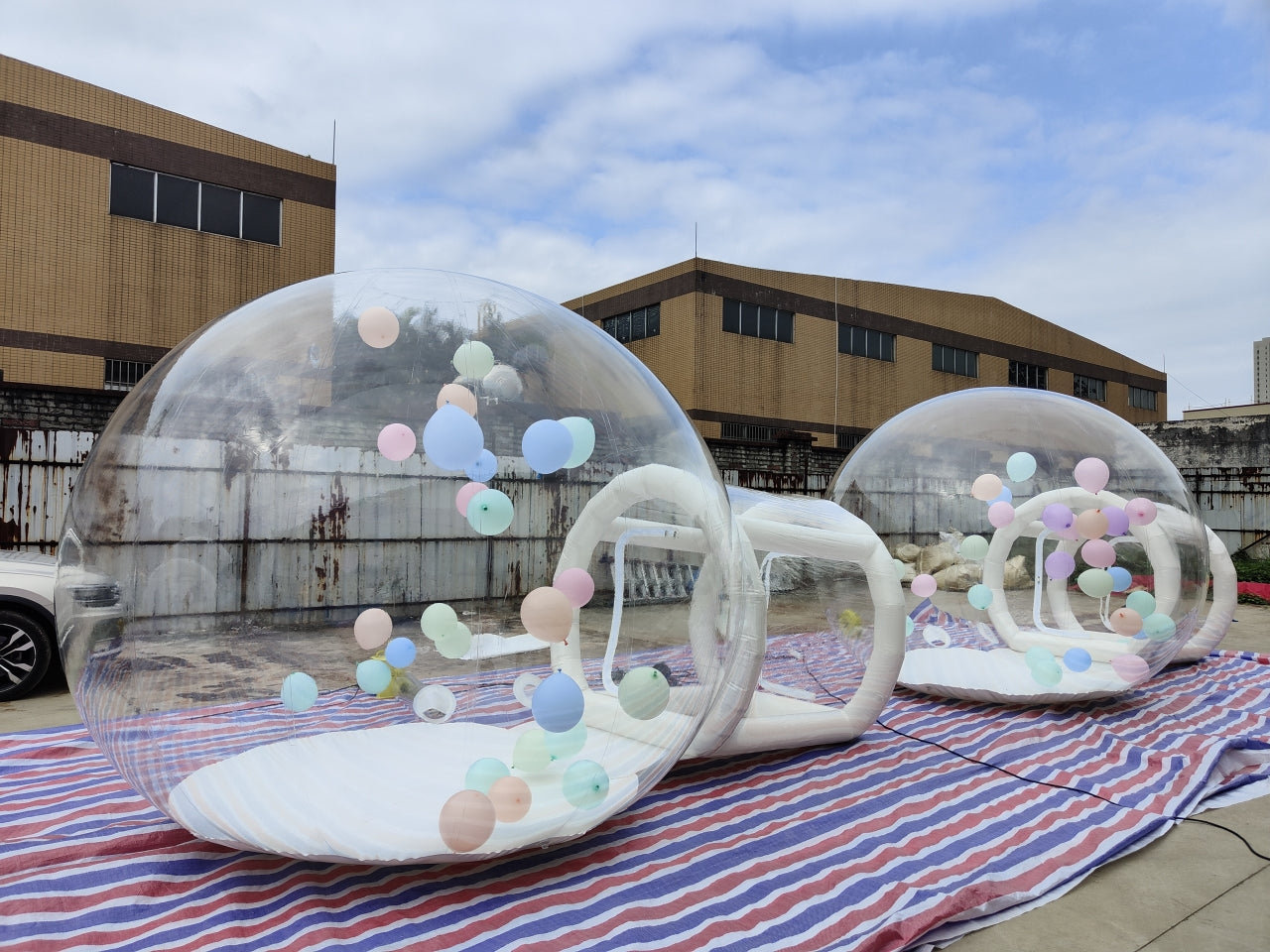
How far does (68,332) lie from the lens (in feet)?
37.9

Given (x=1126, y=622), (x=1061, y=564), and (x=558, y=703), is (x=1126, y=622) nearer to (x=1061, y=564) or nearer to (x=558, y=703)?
(x=1061, y=564)

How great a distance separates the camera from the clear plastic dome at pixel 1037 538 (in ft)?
13.5

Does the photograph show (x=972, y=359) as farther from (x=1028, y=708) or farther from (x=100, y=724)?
(x=100, y=724)

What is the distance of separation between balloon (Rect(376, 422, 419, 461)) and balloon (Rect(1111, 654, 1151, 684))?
3.63m

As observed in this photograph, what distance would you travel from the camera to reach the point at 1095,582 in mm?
4129

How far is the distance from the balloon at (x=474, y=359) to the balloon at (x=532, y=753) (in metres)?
0.98

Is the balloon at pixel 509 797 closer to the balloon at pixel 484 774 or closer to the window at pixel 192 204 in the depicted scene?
the balloon at pixel 484 774

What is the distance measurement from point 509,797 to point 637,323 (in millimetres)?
17288

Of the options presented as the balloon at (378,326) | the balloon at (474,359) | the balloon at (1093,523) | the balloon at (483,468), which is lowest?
the balloon at (1093,523)

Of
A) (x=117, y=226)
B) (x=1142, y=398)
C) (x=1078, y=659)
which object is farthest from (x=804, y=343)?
(x=1142, y=398)

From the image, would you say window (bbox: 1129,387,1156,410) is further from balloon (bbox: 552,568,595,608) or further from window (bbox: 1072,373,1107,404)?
balloon (bbox: 552,568,595,608)

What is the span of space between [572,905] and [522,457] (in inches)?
45.6

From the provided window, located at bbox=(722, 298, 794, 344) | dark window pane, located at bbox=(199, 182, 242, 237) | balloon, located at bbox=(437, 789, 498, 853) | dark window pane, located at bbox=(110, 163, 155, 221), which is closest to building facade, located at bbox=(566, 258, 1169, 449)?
window, located at bbox=(722, 298, 794, 344)

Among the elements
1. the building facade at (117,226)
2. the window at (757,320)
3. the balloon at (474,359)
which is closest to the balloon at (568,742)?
the balloon at (474,359)
